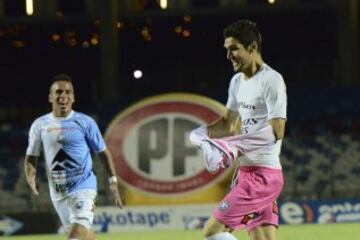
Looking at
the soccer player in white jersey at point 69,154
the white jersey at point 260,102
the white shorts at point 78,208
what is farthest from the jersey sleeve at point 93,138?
the white jersey at point 260,102

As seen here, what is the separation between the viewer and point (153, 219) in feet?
51.0

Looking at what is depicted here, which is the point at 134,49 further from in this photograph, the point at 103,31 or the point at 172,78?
the point at 103,31

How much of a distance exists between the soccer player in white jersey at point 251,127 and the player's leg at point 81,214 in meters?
2.30

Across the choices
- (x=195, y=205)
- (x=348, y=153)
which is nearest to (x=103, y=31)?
(x=348, y=153)

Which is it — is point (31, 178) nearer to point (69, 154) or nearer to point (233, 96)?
point (69, 154)

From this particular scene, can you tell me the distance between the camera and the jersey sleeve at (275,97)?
5598mm

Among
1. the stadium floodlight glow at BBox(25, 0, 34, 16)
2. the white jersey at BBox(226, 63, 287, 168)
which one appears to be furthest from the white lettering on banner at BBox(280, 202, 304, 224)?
the stadium floodlight glow at BBox(25, 0, 34, 16)

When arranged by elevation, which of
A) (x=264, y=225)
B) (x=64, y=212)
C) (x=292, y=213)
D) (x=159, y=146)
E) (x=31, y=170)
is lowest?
(x=292, y=213)

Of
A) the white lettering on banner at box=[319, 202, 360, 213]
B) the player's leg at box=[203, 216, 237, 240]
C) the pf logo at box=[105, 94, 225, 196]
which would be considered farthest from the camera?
the white lettering on banner at box=[319, 202, 360, 213]

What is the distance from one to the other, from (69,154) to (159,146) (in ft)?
24.2

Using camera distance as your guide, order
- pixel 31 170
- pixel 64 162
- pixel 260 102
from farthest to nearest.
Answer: pixel 31 170 < pixel 64 162 < pixel 260 102

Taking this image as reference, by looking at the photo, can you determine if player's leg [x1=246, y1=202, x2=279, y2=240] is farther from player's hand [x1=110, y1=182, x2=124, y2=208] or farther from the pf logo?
the pf logo

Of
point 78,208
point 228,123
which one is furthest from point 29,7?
point 228,123

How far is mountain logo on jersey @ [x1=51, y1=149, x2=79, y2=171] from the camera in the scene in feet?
26.9
